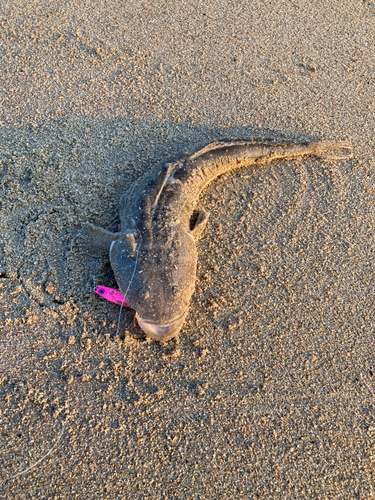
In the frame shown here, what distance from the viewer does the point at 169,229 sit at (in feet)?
9.91

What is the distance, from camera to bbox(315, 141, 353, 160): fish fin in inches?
151

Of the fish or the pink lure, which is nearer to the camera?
Answer: the fish

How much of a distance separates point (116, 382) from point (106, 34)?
12.5 feet

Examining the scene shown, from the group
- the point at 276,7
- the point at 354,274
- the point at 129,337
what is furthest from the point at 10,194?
the point at 276,7

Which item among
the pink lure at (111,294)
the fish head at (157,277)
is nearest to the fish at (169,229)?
the fish head at (157,277)

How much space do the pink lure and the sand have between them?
0.08m

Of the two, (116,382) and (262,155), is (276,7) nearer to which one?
(262,155)

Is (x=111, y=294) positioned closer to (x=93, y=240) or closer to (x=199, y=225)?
(x=93, y=240)

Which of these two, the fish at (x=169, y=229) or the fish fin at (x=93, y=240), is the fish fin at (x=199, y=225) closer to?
the fish at (x=169, y=229)

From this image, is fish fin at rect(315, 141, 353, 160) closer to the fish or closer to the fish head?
the fish

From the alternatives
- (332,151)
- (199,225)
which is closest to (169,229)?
(199,225)

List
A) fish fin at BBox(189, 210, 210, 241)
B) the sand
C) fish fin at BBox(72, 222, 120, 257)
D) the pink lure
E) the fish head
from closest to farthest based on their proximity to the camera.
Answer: the sand
the fish head
the pink lure
fish fin at BBox(72, 222, 120, 257)
fish fin at BBox(189, 210, 210, 241)

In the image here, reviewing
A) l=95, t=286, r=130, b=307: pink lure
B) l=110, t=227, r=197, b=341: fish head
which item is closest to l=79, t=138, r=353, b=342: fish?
l=110, t=227, r=197, b=341: fish head

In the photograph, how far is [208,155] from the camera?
11.6 ft
